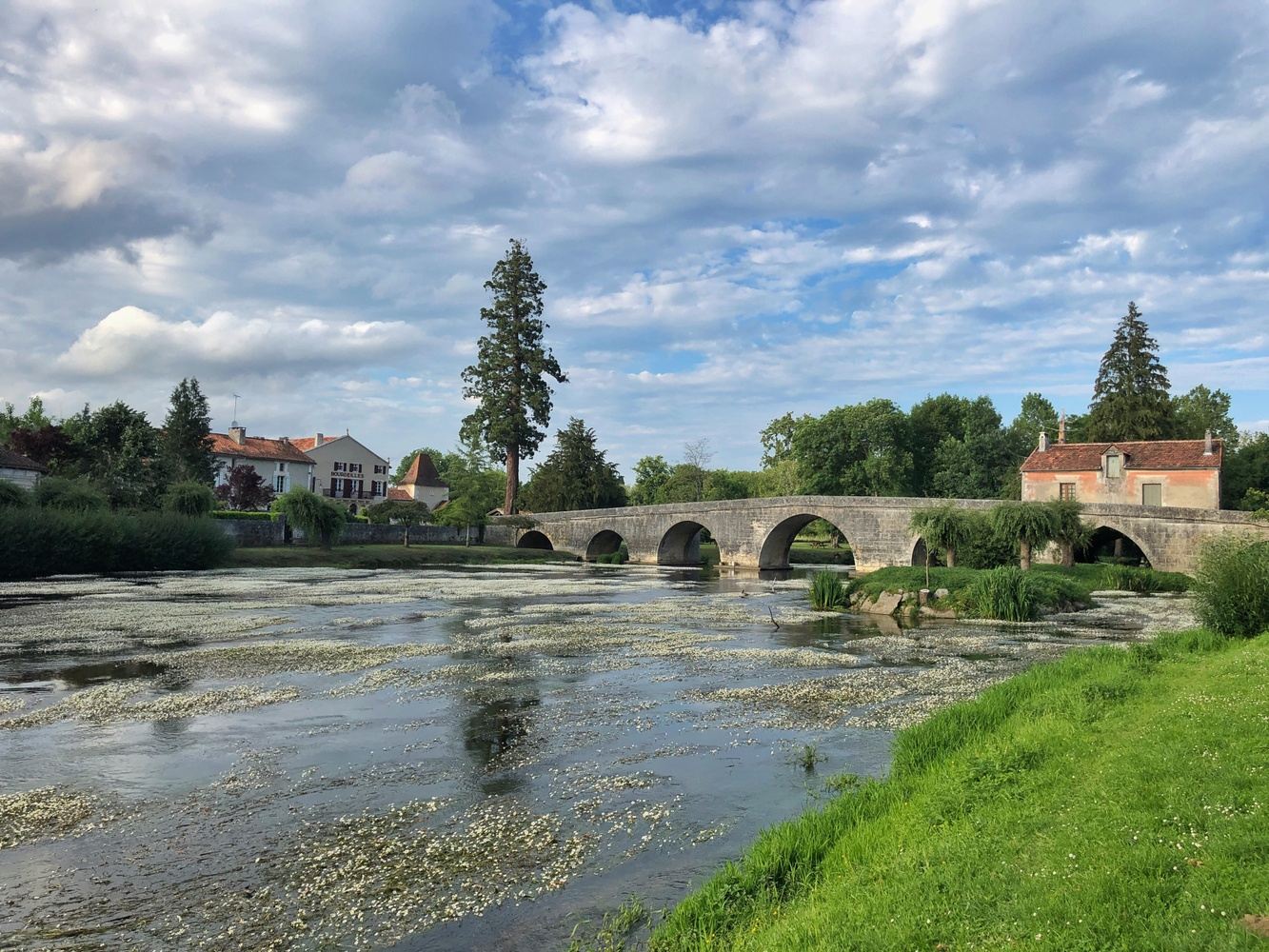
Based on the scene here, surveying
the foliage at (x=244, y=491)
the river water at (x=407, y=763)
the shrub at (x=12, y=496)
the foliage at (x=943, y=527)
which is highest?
the foliage at (x=244, y=491)

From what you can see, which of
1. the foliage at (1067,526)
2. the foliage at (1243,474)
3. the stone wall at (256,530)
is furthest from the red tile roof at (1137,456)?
the stone wall at (256,530)

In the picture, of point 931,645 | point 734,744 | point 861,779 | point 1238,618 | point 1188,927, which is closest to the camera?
point 1188,927

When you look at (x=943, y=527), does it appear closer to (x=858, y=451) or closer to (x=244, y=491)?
(x=858, y=451)

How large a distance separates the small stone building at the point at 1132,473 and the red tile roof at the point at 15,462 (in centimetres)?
6130

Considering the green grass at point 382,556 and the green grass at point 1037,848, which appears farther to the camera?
the green grass at point 382,556

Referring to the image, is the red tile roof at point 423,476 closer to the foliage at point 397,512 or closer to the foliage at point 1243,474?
the foliage at point 397,512

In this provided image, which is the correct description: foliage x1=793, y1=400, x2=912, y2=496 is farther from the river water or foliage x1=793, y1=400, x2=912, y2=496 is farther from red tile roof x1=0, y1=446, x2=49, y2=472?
red tile roof x1=0, y1=446, x2=49, y2=472

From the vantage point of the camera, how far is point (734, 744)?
10805 mm

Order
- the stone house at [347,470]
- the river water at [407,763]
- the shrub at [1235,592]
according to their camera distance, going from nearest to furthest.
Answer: the river water at [407,763], the shrub at [1235,592], the stone house at [347,470]

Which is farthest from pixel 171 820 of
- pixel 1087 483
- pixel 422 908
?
pixel 1087 483

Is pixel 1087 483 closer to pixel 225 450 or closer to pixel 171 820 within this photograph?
pixel 171 820

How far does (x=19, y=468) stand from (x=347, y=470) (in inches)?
2004

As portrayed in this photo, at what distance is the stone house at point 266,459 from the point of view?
89.7 m

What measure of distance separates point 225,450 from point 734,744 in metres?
89.6
